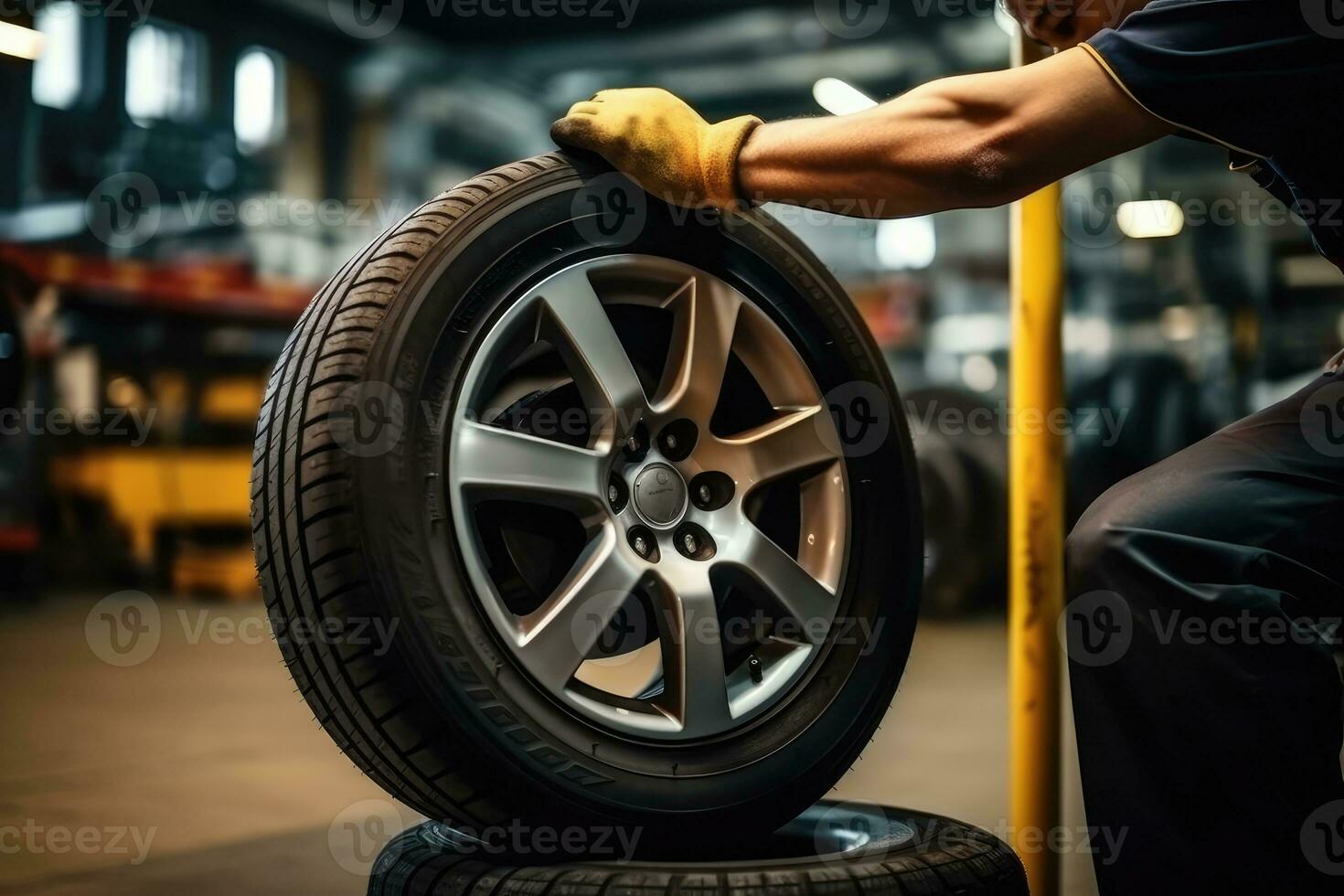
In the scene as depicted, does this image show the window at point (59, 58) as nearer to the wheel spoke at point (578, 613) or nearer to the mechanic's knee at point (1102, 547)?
the wheel spoke at point (578, 613)

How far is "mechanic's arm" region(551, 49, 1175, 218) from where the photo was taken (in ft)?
4.11

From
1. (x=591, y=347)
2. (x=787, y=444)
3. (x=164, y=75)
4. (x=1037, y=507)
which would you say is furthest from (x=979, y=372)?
(x=164, y=75)

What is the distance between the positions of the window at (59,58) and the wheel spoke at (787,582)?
275 inches

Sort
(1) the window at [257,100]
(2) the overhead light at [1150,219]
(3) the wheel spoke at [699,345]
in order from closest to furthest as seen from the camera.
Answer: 1. (3) the wheel spoke at [699,345]
2. (2) the overhead light at [1150,219]
3. (1) the window at [257,100]

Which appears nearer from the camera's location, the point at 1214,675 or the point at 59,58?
the point at 1214,675

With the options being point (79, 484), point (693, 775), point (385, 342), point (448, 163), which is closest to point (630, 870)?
point (693, 775)

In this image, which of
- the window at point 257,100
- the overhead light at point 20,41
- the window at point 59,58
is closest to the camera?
the overhead light at point 20,41

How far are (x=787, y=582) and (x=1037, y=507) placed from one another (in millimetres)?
574

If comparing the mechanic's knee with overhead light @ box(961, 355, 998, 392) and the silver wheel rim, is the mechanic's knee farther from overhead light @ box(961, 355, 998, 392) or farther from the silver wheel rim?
overhead light @ box(961, 355, 998, 392)

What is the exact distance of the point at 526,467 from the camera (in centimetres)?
137

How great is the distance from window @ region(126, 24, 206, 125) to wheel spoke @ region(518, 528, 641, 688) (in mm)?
7074

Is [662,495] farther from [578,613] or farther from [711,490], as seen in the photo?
[578,613]

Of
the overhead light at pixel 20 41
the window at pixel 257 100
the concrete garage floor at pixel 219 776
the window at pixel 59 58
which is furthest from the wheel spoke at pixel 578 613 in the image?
the window at pixel 257 100

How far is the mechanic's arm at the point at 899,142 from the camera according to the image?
125 centimetres
